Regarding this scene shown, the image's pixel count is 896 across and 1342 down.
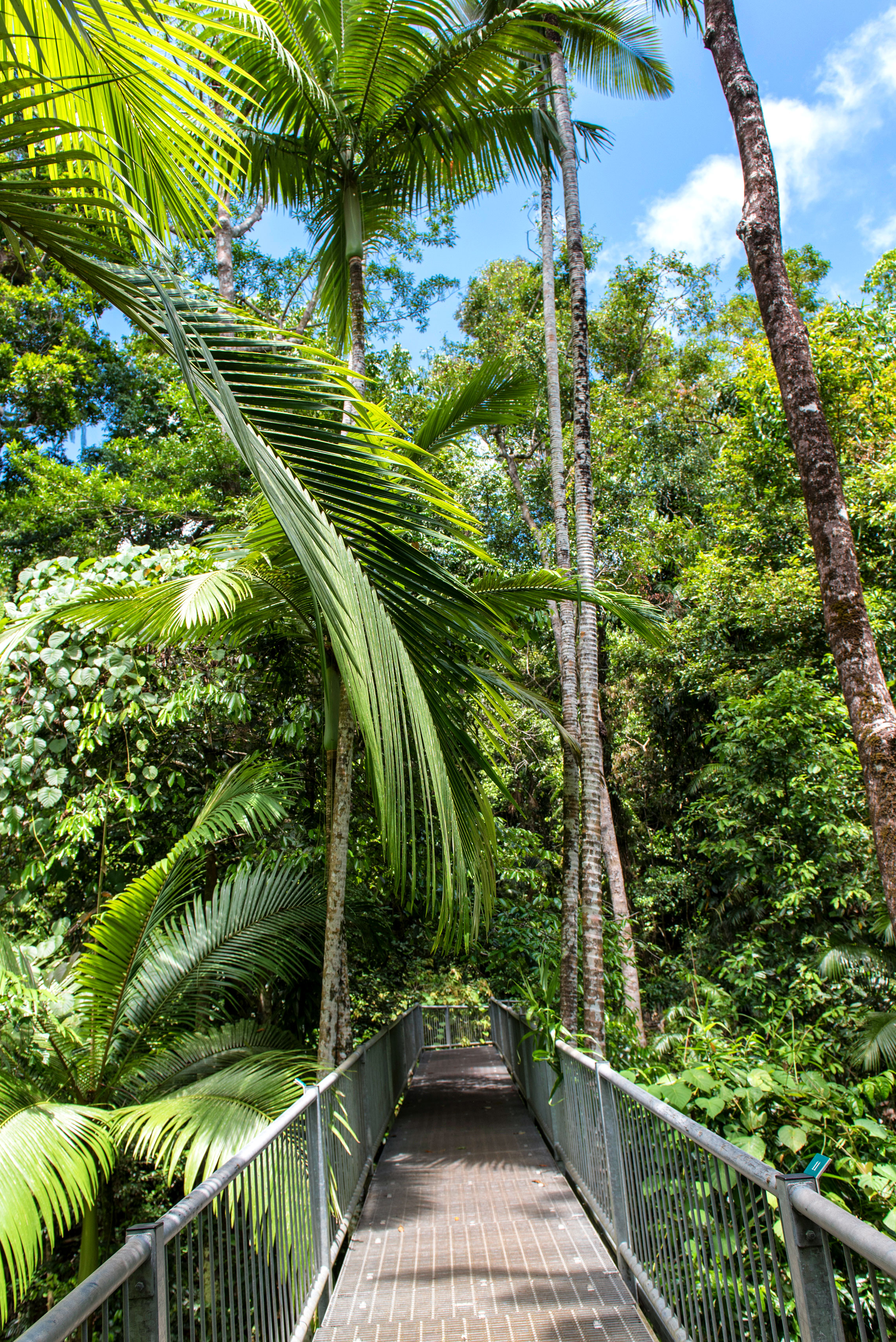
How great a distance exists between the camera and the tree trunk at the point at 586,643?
6859 millimetres

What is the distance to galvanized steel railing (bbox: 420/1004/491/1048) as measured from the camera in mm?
16312

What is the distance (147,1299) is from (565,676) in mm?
7595

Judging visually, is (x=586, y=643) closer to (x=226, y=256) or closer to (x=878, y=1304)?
(x=878, y=1304)

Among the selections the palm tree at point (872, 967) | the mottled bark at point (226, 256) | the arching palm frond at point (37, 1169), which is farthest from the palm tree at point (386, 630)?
the mottled bark at point (226, 256)

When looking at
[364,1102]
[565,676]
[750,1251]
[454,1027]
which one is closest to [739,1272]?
[750,1251]

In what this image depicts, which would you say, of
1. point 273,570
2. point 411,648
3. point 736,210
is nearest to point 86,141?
point 411,648

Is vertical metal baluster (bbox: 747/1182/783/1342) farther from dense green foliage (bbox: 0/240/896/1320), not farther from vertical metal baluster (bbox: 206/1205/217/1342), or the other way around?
vertical metal baluster (bbox: 206/1205/217/1342)

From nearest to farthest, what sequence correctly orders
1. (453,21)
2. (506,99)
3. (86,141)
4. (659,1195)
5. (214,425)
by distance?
1. (86,141)
2. (659,1195)
3. (453,21)
4. (506,99)
5. (214,425)

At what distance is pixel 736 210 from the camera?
5414 mm

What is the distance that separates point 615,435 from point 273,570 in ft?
37.4

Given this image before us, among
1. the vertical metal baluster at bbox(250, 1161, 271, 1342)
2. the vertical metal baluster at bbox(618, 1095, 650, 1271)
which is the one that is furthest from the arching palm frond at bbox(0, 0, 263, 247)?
the vertical metal baluster at bbox(618, 1095, 650, 1271)

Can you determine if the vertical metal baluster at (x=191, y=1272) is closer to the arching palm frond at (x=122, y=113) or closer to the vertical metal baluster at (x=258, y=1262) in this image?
the vertical metal baluster at (x=258, y=1262)

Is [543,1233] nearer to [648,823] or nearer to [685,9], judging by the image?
[685,9]

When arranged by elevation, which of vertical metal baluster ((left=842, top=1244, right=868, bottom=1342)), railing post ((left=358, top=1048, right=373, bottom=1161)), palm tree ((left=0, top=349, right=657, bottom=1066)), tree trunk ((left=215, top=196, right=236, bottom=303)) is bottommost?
railing post ((left=358, top=1048, right=373, bottom=1161))
